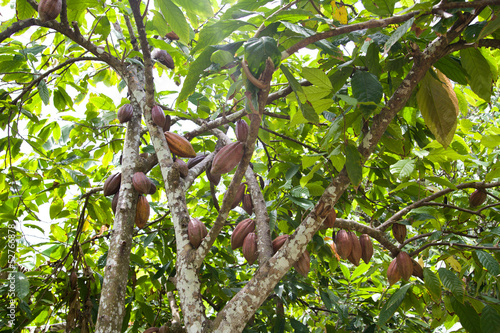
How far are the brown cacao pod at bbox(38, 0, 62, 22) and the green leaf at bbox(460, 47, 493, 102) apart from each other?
1.57 meters

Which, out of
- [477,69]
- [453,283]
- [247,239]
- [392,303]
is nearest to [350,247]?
[392,303]

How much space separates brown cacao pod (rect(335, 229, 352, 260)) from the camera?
1.65 meters

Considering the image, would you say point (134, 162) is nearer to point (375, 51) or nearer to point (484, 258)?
point (375, 51)

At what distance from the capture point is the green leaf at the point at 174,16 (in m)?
0.96

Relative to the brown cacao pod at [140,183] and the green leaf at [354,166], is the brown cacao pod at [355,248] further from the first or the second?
the brown cacao pod at [140,183]

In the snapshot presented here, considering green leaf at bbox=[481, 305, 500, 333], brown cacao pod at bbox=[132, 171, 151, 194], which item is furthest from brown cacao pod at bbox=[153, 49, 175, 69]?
green leaf at bbox=[481, 305, 500, 333]

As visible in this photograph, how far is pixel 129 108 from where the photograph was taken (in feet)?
6.50

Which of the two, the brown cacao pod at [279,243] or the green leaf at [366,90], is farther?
the brown cacao pod at [279,243]

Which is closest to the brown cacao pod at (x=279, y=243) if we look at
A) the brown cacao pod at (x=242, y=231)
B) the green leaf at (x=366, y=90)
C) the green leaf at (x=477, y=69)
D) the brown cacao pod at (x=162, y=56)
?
the brown cacao pod at (x=242, y=231)

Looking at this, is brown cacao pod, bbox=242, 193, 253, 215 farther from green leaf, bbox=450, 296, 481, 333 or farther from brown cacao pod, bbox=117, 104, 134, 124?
green leaf, bbox=450, 296, 481, 333

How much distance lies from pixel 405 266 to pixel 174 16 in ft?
4.75

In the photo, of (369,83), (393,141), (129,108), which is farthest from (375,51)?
(129,108)

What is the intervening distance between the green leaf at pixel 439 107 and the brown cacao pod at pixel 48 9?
148cm

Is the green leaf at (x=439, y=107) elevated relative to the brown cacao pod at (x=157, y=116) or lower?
lower
